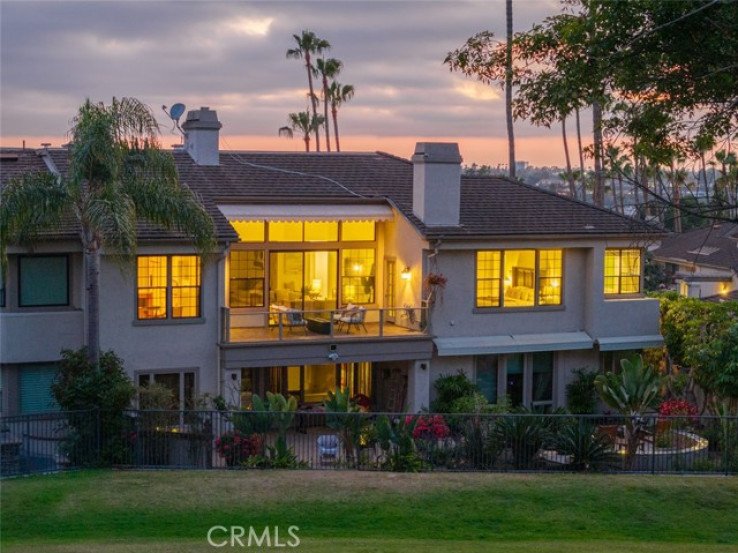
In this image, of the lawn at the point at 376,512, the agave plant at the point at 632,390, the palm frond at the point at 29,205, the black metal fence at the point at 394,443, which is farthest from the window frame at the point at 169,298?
the agave plant at the point at 632,390

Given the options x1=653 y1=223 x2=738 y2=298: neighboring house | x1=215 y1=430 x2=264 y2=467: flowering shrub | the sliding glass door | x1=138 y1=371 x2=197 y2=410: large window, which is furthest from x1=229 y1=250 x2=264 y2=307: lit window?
x1=653 y1=223 x2=738 y2=298: neighboring house

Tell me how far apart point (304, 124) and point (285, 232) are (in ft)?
145

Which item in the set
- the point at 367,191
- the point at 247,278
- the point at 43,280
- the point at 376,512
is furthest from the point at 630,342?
the point at 43,280

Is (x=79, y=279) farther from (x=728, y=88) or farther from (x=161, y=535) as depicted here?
(x=728, y=88)

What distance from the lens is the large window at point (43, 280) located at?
87.6 feet

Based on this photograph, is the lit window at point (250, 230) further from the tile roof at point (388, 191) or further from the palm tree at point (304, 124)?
the palm tree at point (304, 124)

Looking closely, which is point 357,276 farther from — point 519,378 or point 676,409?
point 676,409

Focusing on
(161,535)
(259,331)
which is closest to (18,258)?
(259,331)

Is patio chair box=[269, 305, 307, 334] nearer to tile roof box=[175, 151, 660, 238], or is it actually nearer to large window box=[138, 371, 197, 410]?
large window box=[138, 371, 197, 410]

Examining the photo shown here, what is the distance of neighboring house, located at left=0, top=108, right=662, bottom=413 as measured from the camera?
90.5 feet

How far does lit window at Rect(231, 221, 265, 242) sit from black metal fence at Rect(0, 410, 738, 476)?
9.25m

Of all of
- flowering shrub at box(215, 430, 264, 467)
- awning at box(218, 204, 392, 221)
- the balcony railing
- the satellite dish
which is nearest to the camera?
flowering shrub at box(215, 430, 264, 467)

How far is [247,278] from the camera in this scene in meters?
31.3

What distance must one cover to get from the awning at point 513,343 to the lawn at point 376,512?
9334 millimetres
